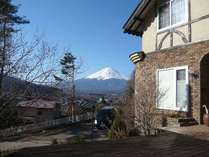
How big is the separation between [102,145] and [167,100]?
269 inches

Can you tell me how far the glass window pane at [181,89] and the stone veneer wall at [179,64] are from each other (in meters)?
0.33

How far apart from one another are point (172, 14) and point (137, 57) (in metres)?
3.05

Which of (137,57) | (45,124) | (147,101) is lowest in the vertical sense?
(45,124)

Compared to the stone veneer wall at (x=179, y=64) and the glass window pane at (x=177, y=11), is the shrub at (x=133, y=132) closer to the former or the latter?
the stone veneer wall at (x=179, y=64)

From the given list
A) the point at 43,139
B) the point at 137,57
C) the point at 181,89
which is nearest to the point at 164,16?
the point at 137,57

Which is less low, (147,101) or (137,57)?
(137,57)

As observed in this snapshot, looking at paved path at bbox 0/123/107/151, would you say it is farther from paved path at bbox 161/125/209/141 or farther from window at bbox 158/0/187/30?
paved path at bbox 161/125/209/141

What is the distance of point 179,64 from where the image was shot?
14.0 metres

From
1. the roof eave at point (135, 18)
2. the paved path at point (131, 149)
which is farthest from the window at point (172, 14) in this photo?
the paved path at point (131, 149)

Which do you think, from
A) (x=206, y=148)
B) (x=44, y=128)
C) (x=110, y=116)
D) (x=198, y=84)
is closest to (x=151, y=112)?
(x=198, y=84)

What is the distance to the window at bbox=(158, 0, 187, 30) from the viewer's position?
14.1 metres

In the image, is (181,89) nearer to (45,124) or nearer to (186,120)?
(186,120)

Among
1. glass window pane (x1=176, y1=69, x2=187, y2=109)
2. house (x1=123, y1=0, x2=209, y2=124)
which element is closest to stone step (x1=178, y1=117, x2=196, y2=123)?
house (x1=123, y1=0, x2=209, y2=124)

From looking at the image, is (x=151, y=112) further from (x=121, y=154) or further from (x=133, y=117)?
(x=121, y=154)
